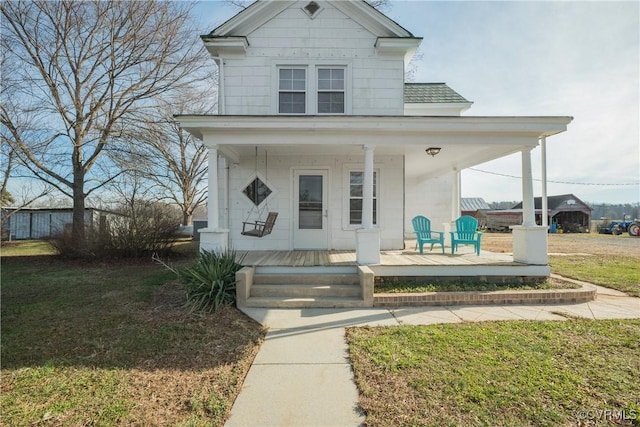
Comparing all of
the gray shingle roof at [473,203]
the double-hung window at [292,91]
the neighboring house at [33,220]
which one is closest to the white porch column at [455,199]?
the double-hung window at [292,91]

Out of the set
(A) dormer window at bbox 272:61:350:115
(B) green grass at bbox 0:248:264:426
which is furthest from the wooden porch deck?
(A) dormer window at bbox 272:61:350:115

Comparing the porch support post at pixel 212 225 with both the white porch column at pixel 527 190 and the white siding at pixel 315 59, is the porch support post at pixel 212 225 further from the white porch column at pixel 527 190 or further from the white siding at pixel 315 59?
the white porch column at pixel 527 190

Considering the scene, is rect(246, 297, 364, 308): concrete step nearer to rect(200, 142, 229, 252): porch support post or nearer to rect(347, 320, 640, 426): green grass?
rect(347, 320, 640, 426): green grass

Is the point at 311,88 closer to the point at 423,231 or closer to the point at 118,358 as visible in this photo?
the point at 423,231

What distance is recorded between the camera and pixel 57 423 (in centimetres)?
224

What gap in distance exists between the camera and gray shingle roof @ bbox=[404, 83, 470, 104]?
9867 millimetres

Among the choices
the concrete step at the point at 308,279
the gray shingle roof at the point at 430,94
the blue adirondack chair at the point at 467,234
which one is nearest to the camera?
the concrete step at the point at 308,279

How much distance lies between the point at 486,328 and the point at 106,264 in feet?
32.8

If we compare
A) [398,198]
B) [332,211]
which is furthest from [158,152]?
[398,198]

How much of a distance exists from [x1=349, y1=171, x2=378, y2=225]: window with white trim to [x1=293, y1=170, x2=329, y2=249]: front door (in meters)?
0.68

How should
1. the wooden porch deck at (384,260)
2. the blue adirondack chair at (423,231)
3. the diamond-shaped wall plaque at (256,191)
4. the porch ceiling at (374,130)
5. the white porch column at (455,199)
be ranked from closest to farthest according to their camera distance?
the porch ceiling at (374,130) < the wooden porch deck at (384,260) < the blue adirondack chair at (423,231) < the diamond-shaped wall plaque at (256,191) < the white porch column at (455,199)

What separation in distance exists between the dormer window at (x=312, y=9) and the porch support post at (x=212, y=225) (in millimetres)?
4740

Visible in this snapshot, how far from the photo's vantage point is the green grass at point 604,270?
20.5ft

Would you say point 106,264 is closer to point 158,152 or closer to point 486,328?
point 486,328
